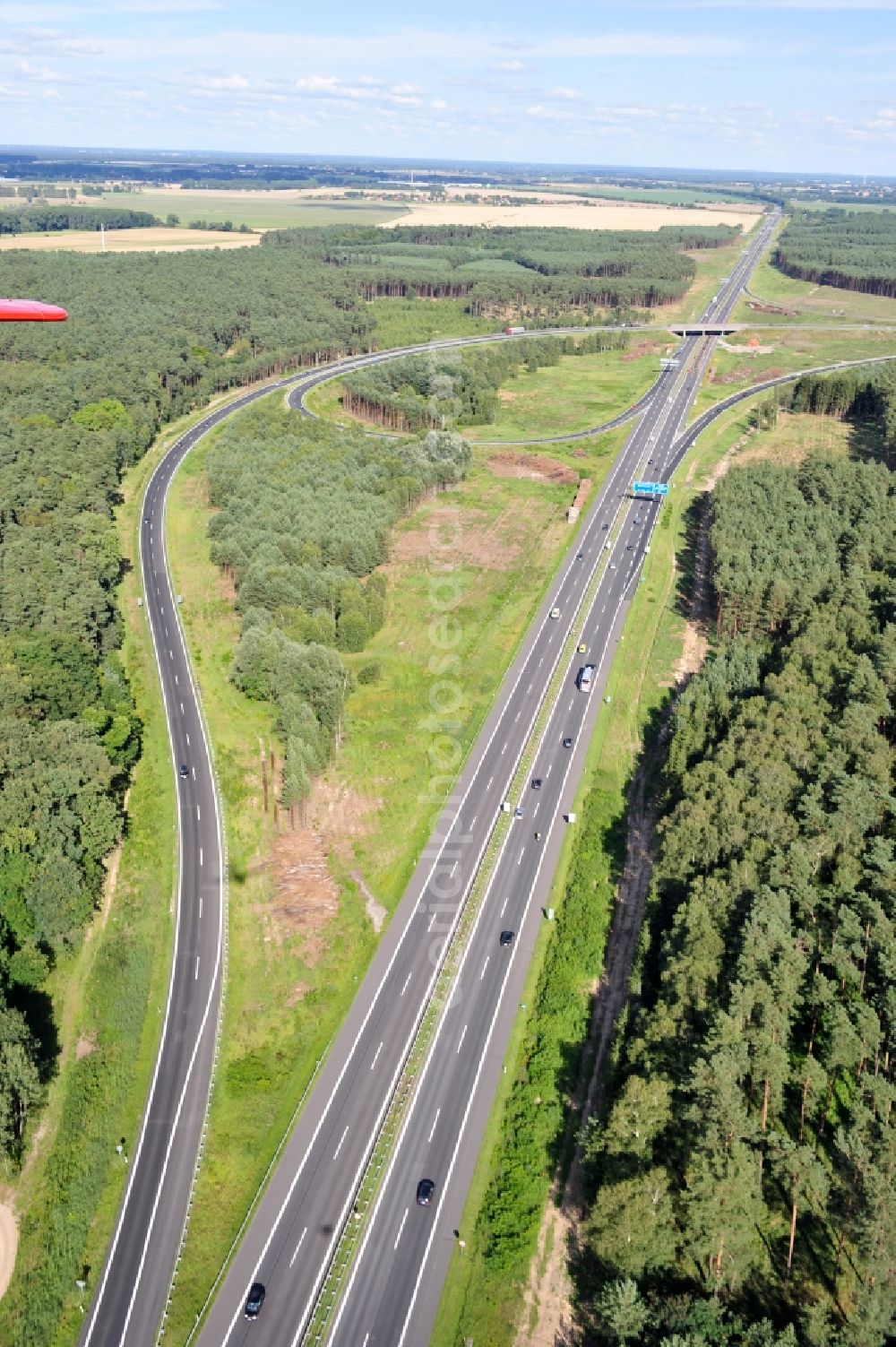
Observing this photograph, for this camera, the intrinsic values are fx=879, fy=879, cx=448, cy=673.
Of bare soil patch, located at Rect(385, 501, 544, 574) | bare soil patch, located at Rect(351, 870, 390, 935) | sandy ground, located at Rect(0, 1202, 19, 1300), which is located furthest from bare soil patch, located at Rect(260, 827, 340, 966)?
bare soil patch, located at Rect(385, 501, 544, 574)

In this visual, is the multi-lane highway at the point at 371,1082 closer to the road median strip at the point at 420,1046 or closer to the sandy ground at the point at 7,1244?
the road median strip at the point at 420,1046

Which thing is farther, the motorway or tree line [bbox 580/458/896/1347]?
the motorway

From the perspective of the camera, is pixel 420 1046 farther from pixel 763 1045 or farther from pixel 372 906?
pixel 763 1045

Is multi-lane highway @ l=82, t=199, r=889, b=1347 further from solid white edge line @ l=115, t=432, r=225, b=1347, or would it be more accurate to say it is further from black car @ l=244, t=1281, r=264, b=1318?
black car @ l=244, t=1281, r=264, b=1318

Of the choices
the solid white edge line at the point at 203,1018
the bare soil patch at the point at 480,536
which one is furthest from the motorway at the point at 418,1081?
the bare soil patch at the point at 480,536

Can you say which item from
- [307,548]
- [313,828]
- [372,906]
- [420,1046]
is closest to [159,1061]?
[420,1046]

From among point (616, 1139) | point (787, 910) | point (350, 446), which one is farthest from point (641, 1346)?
point (350, 446)

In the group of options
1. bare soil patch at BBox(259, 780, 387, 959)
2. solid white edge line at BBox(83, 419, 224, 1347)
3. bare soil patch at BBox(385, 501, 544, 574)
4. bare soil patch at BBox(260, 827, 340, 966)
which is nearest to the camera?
solid white edge line at BBox(83, 419, 224, 1347)

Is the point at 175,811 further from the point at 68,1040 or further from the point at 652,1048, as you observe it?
the point at 652,1048
